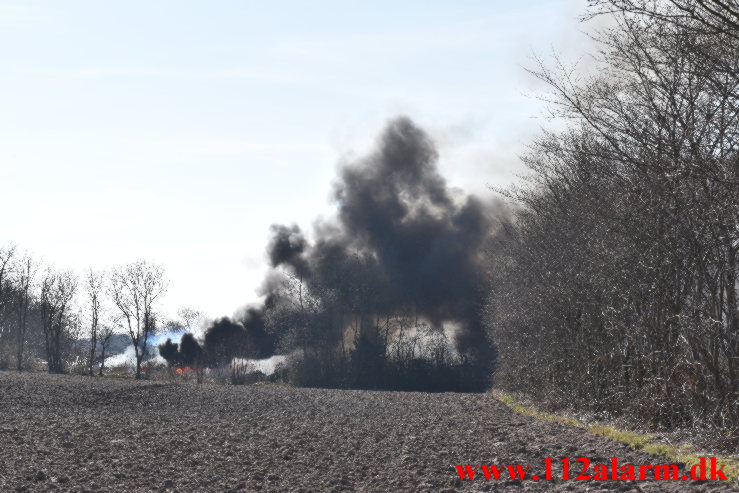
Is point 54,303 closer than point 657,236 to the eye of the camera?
No

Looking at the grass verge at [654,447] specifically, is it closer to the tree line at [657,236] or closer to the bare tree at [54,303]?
the tree line at [657,236]

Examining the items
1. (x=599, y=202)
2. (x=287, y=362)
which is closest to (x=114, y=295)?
(x=287, y=362)

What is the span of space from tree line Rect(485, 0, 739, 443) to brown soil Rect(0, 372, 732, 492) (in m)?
1.67

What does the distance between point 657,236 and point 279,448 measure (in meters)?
7.90

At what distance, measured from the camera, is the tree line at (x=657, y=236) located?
12938 millimetres

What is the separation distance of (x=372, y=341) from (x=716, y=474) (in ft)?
181

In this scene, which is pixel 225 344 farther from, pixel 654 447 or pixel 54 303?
pixel 654 447

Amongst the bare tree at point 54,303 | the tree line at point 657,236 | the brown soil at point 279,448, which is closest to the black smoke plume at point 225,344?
the bare tree at point 54,303

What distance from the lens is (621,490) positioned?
10.6 metres

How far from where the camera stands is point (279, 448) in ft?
56.6

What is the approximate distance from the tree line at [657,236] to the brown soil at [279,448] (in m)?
1.67

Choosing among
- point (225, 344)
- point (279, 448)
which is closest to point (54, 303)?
point (225, 344)

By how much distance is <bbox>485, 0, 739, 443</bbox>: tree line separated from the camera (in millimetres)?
12938

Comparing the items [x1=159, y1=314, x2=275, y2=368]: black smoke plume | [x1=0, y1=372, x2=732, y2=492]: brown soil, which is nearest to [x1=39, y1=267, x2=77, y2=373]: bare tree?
[x1=159, y1=314, x2=275, y2=368]: black smoke plume
